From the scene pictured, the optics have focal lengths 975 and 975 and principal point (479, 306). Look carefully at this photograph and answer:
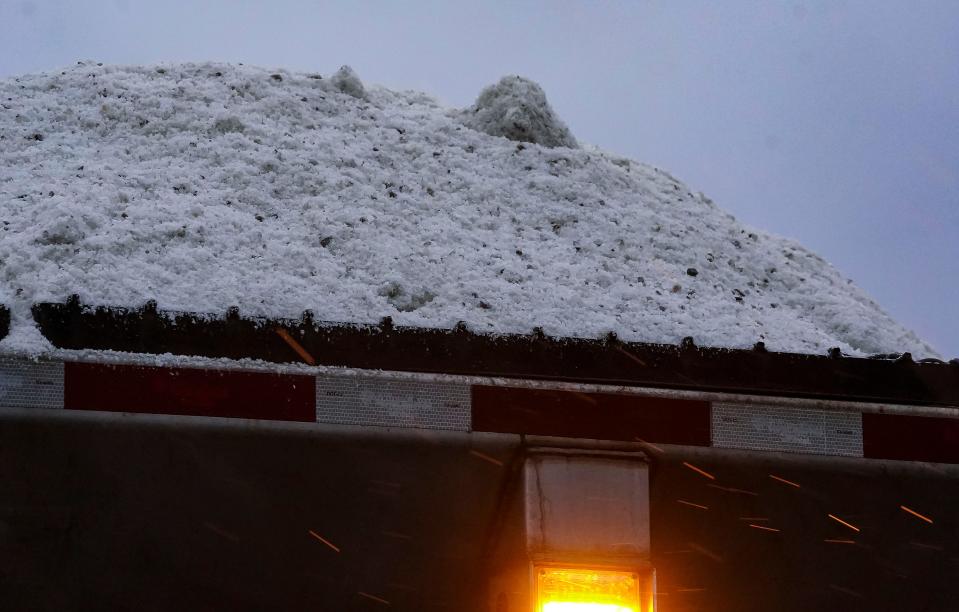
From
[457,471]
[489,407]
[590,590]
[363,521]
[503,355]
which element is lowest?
[590,590]

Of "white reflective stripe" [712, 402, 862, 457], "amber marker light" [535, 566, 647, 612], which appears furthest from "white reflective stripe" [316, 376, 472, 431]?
"white reflective stripe" [712, 402, 862, 457]

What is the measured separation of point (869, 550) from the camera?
150 inches

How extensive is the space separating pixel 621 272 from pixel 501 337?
5.02ft

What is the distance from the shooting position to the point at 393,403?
3.46 metres

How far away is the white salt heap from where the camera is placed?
4.02 metres

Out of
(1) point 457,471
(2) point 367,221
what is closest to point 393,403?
(1) point 457,471

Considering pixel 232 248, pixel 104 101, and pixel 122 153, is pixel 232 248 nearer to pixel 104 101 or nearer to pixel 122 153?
pixel 122 153

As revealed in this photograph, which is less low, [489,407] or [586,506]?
[489,407]

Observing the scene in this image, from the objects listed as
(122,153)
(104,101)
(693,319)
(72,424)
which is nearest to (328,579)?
(72,424)

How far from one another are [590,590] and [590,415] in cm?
62

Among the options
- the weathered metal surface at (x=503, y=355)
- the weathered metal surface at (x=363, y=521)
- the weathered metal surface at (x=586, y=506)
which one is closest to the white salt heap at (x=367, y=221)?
the weathered metal surface at (x=503, y=355)

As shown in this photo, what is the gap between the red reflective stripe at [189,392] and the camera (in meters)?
3.27

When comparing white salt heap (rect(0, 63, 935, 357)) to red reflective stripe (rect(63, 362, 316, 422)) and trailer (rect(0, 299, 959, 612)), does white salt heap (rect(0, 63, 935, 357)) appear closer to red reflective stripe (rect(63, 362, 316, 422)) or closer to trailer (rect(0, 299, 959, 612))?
red reflective stripe (rect(63, 362, 316, 422))

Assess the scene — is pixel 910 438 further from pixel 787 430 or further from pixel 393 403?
pixel 393 403
